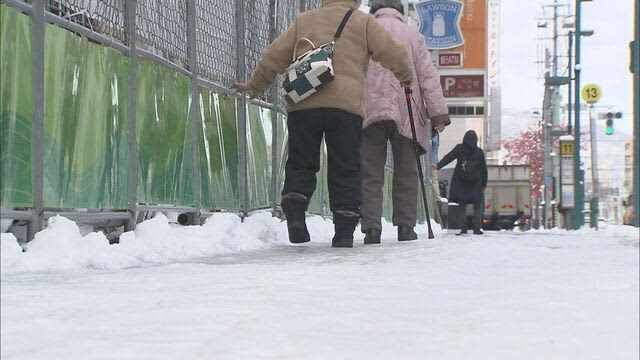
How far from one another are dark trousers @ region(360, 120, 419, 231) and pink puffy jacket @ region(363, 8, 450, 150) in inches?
3.9

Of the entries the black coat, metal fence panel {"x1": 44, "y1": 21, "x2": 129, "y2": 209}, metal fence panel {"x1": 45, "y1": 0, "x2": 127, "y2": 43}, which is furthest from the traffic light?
metal fence panel {"x1": 44, "y1": 21, "x2": 129, "y2": 209}

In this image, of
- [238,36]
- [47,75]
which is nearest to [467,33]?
[238,36]

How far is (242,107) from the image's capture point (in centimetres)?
909

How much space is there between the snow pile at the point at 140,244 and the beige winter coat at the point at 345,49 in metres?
0.96

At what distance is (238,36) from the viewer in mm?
9078

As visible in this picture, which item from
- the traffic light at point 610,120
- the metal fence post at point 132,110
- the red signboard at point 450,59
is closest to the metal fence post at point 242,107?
the metal fence post at point 132,110

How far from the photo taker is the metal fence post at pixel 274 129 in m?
9.94

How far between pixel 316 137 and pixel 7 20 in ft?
8.94

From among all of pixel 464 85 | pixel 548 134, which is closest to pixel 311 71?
pixel 464 85

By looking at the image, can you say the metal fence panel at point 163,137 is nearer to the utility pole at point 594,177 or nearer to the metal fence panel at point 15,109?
the metal fence panel at point 15,109

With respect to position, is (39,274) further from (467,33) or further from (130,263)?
(467,33)

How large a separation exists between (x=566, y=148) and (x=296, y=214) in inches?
1000

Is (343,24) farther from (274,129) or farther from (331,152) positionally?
(274,129)

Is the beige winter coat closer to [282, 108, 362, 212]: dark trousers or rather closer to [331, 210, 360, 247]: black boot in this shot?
[282, 108, 362, 212]: dark trousers
